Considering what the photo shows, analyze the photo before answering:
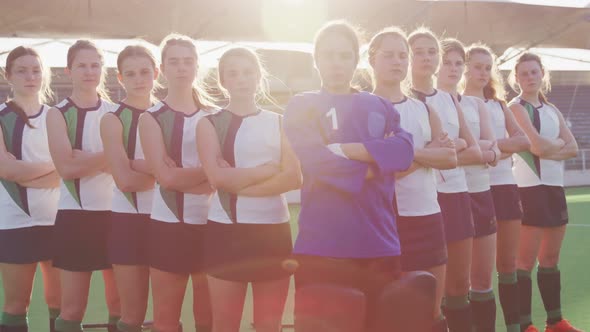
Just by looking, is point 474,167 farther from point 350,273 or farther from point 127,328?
point 127,328

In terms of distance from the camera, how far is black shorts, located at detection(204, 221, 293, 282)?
109 inches

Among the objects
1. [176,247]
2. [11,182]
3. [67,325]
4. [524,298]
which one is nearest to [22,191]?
[11,182]

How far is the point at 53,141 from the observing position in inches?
133

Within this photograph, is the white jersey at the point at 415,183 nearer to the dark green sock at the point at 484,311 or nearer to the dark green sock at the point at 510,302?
the dark green sock at the point at 484,311

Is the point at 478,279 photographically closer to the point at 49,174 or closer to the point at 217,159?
the point at 217,159

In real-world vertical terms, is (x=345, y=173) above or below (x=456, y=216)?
above

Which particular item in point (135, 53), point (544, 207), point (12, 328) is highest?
point (135, 53)

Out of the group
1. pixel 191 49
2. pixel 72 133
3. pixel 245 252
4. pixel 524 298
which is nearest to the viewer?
pixel 245 252

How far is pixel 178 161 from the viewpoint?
10.2 feet

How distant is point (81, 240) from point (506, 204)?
2253 millimetres

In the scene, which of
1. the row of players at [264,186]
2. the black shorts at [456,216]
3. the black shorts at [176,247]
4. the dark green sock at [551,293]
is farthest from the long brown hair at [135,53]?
the dark green sock at [551,293]

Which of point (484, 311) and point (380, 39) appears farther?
point (484, 311)

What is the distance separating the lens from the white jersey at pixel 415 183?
10.2 ft

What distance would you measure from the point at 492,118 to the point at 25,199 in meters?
2.54
